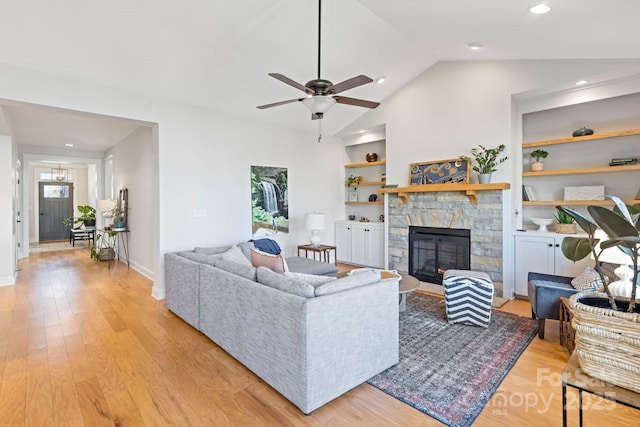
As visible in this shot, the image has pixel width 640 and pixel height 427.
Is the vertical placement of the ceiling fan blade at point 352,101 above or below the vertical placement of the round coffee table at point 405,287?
above

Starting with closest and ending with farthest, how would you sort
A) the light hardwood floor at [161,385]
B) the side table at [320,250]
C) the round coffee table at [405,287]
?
1. the light hardwood floor at [161,385]
2. the round coffee table at [405,287]
3. the side table at [320,250]

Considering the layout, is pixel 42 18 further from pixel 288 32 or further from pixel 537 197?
pixel 537 197

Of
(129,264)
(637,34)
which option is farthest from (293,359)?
(129,264)

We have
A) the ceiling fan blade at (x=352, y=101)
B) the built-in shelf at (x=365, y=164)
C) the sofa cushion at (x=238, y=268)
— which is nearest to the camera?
the sofa cushion at (x=238, y=268)

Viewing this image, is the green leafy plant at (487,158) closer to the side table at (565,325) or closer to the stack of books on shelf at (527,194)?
the stack of books on shelf at (527,194)

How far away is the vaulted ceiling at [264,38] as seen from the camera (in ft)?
9.68

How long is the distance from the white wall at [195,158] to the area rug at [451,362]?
3110mm

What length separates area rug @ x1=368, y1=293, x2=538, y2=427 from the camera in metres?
2.13

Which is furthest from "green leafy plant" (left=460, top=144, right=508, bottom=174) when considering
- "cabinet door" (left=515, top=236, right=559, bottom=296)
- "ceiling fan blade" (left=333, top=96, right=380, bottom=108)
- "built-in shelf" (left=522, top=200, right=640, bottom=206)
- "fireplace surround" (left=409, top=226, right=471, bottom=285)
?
"ceiling fan blade" (left=333, top=96, right=380, bottom=108)

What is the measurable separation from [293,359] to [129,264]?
587 centimetres

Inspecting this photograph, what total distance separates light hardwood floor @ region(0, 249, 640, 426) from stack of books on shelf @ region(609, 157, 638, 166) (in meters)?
2.21

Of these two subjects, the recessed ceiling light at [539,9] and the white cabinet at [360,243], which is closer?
the recessed ceiling light at [539,9]

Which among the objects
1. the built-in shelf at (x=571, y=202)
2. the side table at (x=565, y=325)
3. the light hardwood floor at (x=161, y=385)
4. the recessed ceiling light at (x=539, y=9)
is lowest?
the light hardwood floor at (x=161, y=385)

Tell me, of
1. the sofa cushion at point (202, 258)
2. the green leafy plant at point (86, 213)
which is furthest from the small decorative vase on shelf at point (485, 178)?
the green leafy plant at point (86, 213)
